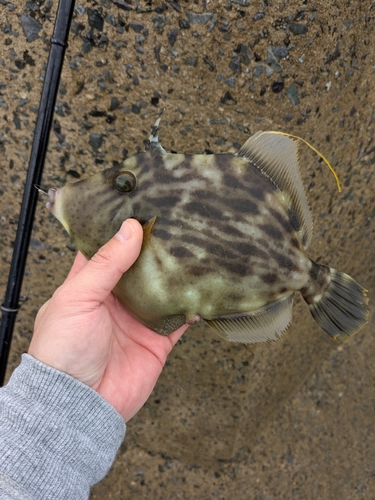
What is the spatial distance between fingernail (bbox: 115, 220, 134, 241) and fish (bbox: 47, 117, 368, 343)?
5 centimetres

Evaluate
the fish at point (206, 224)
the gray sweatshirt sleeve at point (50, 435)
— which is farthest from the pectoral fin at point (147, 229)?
the gray sweatshirt sleeve at point (50, 435)

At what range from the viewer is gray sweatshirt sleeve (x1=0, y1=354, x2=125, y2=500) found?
932mm

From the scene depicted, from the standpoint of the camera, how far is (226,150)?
1.40 metres

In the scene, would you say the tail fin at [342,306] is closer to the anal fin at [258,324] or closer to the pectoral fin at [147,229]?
the anal fin at [258,324]

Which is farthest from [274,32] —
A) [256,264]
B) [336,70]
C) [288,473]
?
[288,473]

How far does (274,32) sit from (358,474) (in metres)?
2.08

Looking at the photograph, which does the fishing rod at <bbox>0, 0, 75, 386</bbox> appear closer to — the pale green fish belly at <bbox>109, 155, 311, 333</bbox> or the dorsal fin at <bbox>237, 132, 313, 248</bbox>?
the pale green fish belly at <bbox>109, 155, 311, 333</bbox>

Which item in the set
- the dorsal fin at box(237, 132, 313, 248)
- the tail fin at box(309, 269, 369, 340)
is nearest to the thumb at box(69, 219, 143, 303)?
the dorsal fin at box(237, 132, 313, 248)

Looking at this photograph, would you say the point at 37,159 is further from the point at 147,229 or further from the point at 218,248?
the point at 218,248

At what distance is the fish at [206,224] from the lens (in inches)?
37.7

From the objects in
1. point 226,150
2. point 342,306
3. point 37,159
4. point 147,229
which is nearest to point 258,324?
point 342,306

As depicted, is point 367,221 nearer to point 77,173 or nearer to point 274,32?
point 274,32

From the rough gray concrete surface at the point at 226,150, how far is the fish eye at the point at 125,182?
478mm

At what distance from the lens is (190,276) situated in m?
0.97
